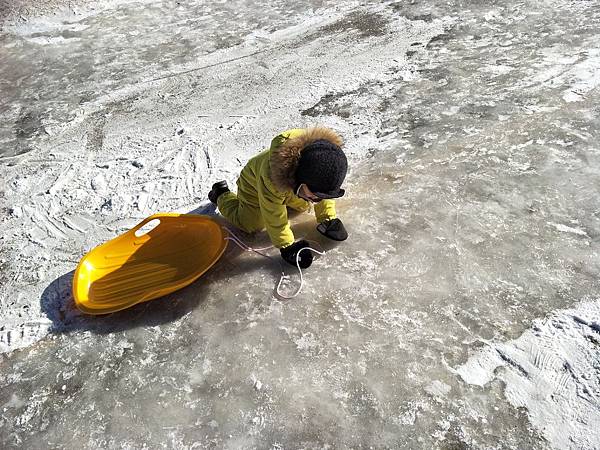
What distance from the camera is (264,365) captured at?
190cm

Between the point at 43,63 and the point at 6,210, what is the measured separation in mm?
2025

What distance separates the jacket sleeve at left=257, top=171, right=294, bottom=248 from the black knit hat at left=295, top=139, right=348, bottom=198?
21 cm

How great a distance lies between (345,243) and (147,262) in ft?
3.27

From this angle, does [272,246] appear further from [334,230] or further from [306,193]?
[306,193]

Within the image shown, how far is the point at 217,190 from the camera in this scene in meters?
2.60

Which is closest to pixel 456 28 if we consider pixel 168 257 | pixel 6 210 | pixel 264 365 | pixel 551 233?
pixel 551 233

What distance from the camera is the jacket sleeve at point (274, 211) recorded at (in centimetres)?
209

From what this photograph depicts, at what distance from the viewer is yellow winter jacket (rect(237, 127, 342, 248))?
1911 millimetres

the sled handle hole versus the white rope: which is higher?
the sled handle hole

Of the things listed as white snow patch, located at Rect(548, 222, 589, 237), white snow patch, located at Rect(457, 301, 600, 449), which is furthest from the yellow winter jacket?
white snow patch, located at Rect(548, 222, 589, 237)

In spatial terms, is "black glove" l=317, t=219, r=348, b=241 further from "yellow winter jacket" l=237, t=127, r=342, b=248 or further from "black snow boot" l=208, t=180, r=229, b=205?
"black snow boot" l=208, t=180, r=229, b=205

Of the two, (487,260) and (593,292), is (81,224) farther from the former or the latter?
(593,292)

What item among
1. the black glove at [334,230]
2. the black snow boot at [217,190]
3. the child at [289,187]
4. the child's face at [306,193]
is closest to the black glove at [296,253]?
the child at [289,187]

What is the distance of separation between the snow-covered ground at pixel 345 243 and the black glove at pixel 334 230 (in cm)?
6
